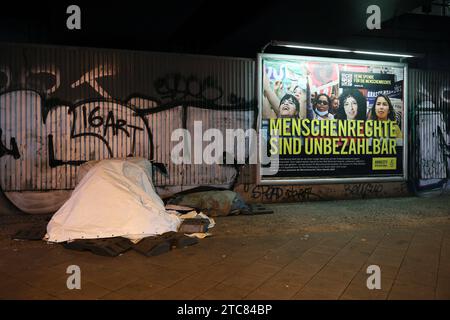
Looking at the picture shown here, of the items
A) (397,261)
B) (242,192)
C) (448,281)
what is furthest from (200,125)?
(448,281)

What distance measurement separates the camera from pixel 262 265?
15.9 ft

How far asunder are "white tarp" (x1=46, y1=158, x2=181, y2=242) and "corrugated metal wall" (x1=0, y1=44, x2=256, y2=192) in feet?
7.08

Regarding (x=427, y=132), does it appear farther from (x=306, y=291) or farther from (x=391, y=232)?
(x=306, y=291)

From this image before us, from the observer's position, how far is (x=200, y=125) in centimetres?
909

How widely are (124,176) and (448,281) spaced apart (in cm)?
523

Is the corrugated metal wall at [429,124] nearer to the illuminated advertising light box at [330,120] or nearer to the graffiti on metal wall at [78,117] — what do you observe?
the illuminated advertising light box at [330,120]

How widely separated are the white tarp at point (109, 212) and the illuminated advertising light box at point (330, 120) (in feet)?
12.7

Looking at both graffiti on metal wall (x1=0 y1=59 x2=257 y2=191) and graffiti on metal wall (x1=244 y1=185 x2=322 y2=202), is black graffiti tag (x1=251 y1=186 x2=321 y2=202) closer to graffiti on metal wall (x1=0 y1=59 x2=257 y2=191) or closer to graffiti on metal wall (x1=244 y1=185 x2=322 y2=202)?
graffiti on metal wall (x1=244 y1=185 x2=322 y2=202)

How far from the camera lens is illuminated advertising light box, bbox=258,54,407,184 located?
9516mm

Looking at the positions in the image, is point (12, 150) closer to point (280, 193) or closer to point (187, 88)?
point (187, 88)

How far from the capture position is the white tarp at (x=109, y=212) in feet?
19.3

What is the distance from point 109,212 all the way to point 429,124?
987cm

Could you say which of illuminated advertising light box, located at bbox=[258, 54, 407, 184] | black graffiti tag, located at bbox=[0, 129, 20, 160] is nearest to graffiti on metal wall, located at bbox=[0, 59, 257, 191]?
black graffiti tag, located at bbox=[0, 129, 20, 160]

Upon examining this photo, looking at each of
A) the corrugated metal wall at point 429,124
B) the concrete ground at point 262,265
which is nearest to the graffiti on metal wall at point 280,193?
the concrete ground at point 262,265
